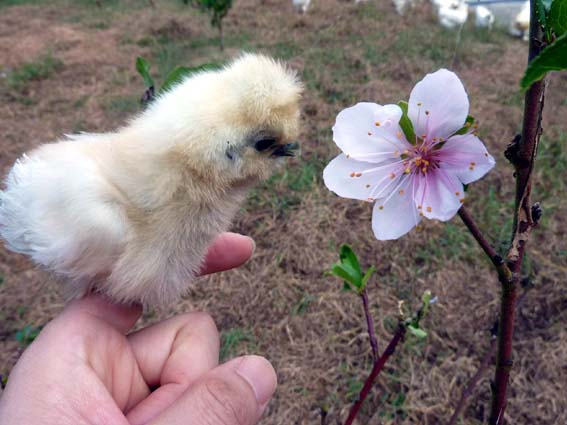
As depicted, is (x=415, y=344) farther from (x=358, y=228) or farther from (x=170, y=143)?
(x=170, y=143)

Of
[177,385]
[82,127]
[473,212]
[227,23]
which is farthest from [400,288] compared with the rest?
[227,23]

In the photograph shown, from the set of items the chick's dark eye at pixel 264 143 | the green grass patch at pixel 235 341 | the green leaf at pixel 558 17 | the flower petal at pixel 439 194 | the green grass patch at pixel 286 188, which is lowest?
the green grass patch at pixel 235 341

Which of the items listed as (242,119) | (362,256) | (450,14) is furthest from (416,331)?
(450,14)

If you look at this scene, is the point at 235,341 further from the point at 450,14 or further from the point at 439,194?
the point at 450,14

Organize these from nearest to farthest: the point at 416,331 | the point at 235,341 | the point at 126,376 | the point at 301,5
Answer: the point at 416,331
the point at 126,376
the point at 235,341
the point at 301,5

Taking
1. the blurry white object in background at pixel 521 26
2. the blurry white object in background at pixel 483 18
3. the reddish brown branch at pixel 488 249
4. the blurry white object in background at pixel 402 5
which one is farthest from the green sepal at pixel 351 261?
the blurry white object in background at pixel 402 5

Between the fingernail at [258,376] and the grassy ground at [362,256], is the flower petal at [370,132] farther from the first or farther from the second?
the grassy ground at [362,256]
